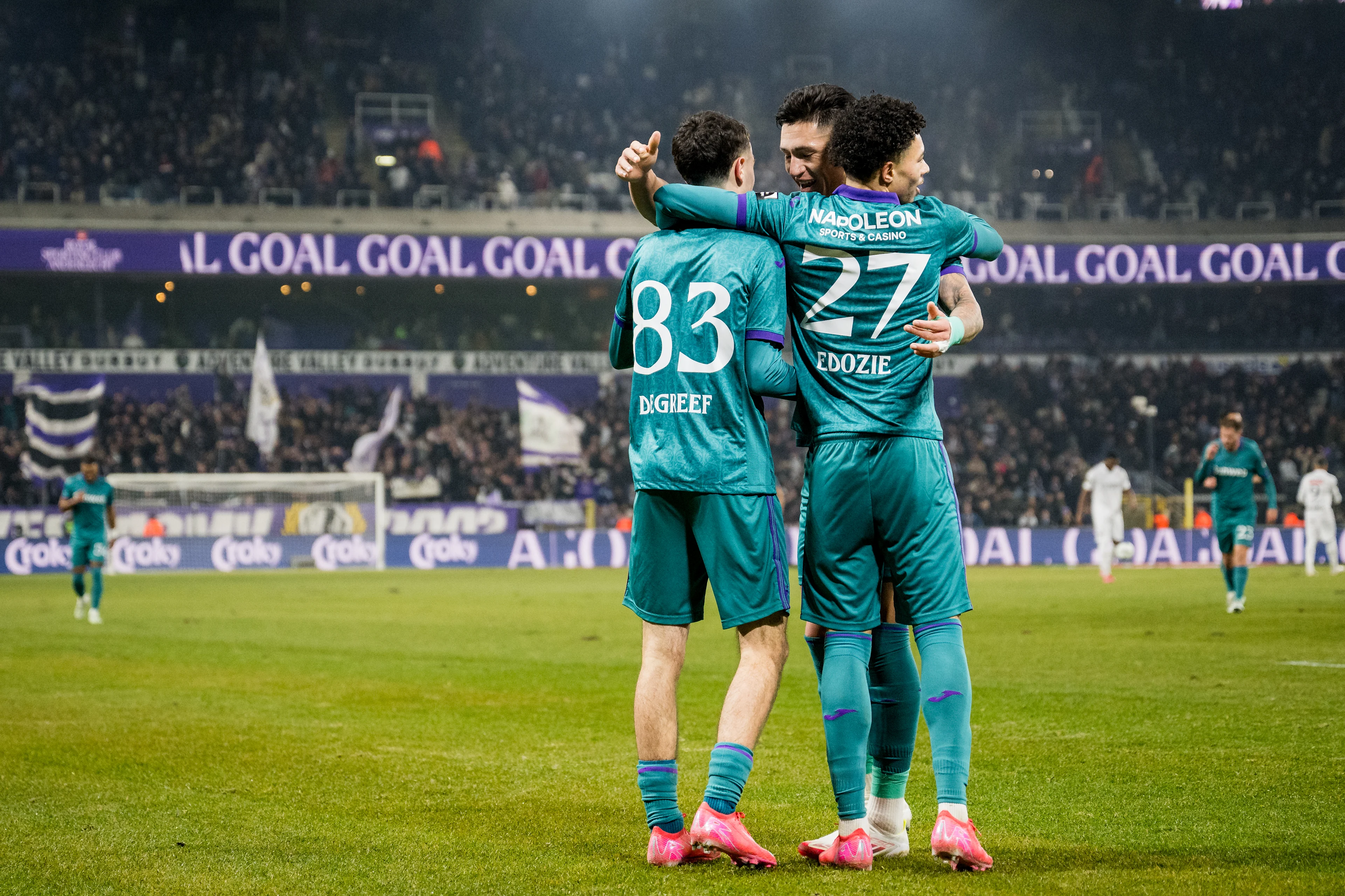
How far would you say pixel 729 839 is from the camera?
13.3 feet

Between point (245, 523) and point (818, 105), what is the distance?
27.0m

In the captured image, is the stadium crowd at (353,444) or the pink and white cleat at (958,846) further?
the stadium crowd at (353,444)

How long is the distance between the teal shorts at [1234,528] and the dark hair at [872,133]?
489 inches

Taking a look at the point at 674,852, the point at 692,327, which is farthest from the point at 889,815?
the point at 692,327

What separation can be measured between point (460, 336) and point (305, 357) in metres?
4.43

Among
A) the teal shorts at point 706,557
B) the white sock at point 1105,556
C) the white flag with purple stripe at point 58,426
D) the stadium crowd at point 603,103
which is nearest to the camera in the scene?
the teal shorts at point 706,557

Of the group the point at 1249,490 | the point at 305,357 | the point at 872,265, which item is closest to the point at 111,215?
the point at 305,357

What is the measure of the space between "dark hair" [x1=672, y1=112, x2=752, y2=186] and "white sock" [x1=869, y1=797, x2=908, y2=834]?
2.10 metres

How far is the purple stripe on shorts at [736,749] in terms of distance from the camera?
4.17 meters

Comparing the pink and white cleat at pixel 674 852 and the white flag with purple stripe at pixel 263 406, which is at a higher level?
the white flag with purple stripe at pixel 263 406

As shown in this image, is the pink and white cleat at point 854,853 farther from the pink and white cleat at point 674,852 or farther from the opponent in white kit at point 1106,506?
the opponent in white kit at point 1106,506

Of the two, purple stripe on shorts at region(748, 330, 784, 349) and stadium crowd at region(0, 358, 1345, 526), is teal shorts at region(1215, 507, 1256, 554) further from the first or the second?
stadium crowd at region(0, 358, 1345, 526)

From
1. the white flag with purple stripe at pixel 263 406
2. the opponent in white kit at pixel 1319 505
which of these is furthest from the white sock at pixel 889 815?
the white flag with purple stripe at pixel 263 406

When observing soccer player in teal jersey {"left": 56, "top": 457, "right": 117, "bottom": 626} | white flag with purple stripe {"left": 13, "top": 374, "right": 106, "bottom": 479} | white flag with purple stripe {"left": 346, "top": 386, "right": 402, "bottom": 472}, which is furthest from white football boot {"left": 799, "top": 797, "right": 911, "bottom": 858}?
white flag with purple stripe {"left": 13, "top": 374, "right": 106, "bottom": 479}
